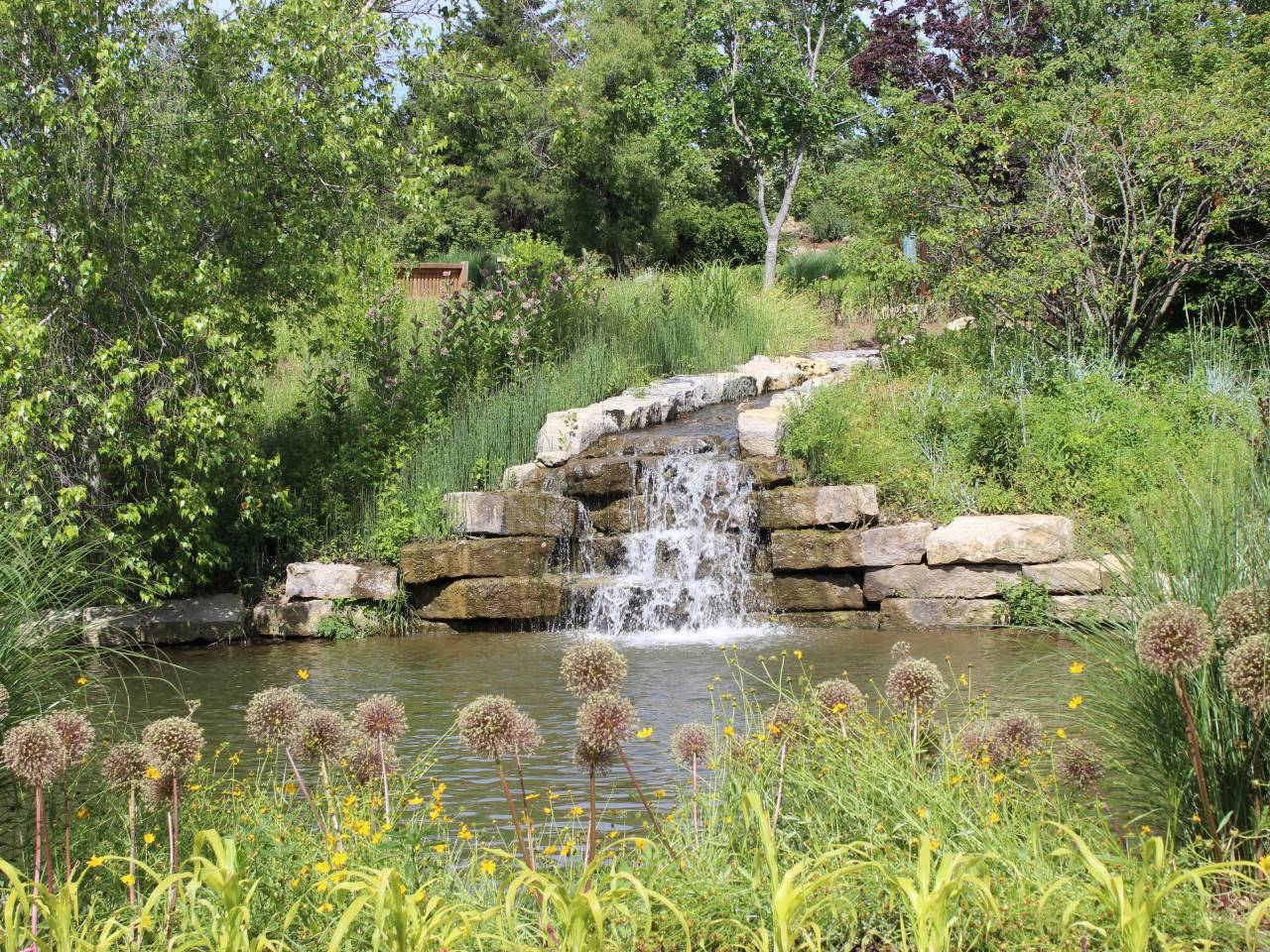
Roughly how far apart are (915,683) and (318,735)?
1.60 m

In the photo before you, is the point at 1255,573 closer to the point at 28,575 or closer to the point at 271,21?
the point at 28,575

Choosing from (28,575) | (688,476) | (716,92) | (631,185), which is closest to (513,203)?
(631,185)

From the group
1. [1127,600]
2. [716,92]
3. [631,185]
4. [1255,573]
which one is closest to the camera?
[1255,573]

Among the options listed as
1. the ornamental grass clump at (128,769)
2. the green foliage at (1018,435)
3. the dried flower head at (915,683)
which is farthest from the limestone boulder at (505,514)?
the ornamental grass clump at (128,769)

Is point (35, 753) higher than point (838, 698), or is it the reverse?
point (35, 753)

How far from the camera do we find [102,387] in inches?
334

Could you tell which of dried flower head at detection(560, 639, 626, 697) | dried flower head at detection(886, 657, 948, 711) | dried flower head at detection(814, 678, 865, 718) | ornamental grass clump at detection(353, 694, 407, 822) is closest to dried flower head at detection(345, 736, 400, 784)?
ornamental grass clump at detection(353, 694, 407, 822)

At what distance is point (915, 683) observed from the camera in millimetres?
3359

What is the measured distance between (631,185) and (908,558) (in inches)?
863

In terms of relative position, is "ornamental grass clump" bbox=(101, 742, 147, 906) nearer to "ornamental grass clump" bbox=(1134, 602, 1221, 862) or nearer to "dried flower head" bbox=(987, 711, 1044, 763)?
"dried flower head" bbox=(987, 711, 1044, 763)

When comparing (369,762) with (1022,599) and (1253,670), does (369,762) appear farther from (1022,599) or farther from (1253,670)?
(1022,599)

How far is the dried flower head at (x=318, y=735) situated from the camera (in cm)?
321

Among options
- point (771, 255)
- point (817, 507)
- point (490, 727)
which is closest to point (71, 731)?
point (490, 727)

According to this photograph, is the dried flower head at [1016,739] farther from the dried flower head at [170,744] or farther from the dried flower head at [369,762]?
the dried flower head at [170,744]
